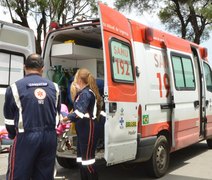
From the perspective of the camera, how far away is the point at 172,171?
730 cm

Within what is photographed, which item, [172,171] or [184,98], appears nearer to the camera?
[172,171]

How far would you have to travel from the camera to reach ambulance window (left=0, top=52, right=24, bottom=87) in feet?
22.9

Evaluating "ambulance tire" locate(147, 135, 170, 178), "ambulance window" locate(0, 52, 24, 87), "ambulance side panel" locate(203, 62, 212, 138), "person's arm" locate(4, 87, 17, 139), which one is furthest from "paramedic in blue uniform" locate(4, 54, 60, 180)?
"ambulance side panel" locate(203, 62, 212, 138)

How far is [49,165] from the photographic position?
4.03m

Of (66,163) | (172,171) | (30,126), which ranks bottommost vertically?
(172,171)

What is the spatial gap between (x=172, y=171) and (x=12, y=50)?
3.69 metres

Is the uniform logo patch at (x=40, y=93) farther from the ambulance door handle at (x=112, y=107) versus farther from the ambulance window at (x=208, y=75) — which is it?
the ambulance window at (x=208, y=75)

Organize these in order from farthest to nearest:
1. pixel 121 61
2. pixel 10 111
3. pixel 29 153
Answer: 1. pixel 121 61
2. pixel 10 111
3. pixel 29 153

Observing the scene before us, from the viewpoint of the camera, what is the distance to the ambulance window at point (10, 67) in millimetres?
6995

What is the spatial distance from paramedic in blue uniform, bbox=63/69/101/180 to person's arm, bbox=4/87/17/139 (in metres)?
1.54

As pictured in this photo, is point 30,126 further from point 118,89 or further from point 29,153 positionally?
point 118,89

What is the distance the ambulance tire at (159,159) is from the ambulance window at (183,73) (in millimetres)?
1114

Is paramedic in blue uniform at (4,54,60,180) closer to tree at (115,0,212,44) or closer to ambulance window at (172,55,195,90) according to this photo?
ambulance window at (172,55,195,90)

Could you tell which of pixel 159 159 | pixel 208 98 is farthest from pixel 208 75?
pixel 159 159
